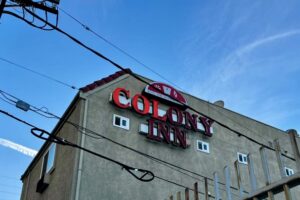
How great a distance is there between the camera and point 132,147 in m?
14.6

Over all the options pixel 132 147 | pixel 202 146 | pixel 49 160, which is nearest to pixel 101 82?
pixel 132 147

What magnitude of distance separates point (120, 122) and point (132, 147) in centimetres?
115

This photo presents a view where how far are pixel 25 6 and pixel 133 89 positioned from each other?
8.49 meters

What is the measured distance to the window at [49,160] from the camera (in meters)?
16.1

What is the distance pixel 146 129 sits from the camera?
15.2 meters

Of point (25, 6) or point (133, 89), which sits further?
point (133, 89)

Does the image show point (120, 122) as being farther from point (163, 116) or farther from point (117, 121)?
point (163, 116)

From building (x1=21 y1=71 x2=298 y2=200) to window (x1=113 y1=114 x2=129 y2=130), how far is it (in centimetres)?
5

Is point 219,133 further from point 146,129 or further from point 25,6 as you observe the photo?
point 25,6

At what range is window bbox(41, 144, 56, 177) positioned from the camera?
16109 millimetres

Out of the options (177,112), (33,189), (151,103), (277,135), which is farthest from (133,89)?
(277,135)

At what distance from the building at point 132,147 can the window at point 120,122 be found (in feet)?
0.15

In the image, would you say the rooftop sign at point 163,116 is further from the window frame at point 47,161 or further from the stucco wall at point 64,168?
the window frame at point 47,161

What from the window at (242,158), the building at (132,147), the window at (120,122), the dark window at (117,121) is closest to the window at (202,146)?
the building at (132,147)
